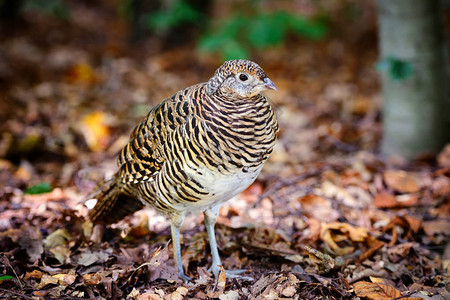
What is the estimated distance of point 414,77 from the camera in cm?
508

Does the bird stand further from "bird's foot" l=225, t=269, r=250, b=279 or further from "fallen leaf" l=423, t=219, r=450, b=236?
"fallen leaf" l=423, t=219, r=450, b=236

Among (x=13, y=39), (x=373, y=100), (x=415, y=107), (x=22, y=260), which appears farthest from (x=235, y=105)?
(x=13, y=39)

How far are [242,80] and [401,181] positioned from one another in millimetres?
2517

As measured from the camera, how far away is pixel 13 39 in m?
9.36

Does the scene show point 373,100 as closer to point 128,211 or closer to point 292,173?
point 292,173

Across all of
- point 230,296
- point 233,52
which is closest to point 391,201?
point 230,296

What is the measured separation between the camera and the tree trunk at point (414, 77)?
4957mm

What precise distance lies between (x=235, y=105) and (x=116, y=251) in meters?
1.51

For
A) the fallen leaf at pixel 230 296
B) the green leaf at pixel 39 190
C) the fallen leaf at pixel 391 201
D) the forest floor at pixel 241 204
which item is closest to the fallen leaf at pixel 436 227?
the forest floor at pixel 241 204

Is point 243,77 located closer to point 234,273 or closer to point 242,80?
point 242,80

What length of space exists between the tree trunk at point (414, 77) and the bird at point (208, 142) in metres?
2.50

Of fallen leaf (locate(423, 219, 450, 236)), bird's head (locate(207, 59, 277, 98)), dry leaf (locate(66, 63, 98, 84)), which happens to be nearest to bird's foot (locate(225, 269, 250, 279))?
bird's head (locate(207, 59, 277, 98))

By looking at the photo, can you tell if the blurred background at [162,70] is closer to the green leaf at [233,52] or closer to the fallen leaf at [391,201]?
the green leaf at [233,52]

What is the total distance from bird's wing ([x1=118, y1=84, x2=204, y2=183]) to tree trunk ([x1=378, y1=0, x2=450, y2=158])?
104 inches
